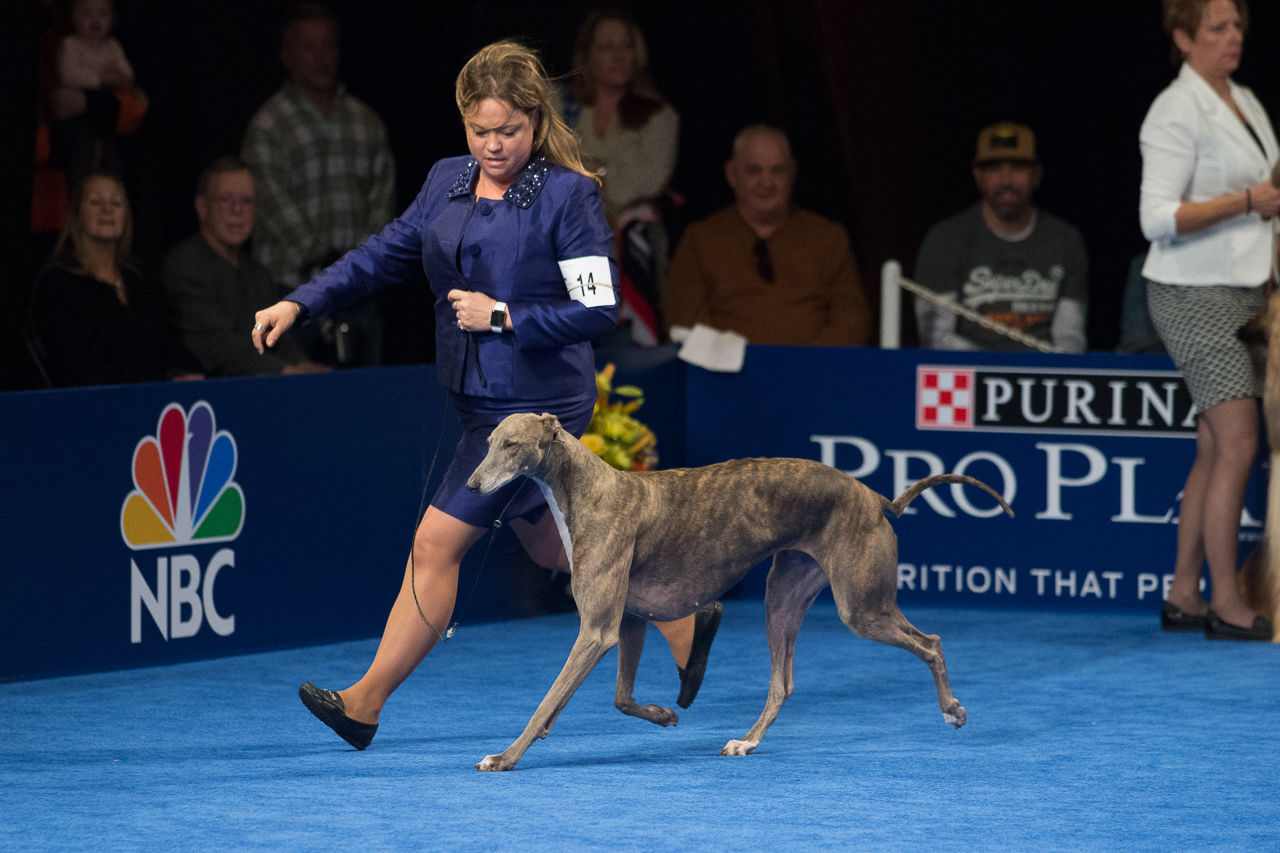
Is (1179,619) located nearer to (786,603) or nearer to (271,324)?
(786,603)

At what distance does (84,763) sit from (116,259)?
9.21 ft

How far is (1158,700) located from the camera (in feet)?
20.4

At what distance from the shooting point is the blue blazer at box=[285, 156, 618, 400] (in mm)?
5121

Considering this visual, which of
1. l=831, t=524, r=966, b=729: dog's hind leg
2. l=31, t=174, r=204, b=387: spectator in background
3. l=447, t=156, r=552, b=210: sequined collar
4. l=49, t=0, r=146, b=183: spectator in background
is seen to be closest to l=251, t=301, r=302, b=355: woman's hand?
l=447, t=156, r=552, b=210: sequined collar

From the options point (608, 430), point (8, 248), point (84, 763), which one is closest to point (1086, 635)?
point (608, 430)

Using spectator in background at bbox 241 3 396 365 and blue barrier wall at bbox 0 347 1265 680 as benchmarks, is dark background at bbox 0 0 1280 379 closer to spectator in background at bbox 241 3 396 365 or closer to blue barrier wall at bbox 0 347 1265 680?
spectator in background at bbox 241 3 396 365

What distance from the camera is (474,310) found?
5.00m

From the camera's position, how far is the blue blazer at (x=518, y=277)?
5.12 meters

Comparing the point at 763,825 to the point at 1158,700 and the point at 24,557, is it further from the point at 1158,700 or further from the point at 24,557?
the point at 24,557

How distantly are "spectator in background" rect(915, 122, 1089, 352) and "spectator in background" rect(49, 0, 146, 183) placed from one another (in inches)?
139

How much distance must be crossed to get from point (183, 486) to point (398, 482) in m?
0.94

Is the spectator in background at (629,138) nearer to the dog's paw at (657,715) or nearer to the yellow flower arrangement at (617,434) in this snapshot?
the yellow flower arrangement at (617,434)

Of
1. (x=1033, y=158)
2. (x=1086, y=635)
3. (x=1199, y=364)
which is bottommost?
(x=1086, y=635)

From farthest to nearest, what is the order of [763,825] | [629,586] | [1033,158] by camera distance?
[1033,158]
[629,586]
[763,825]
